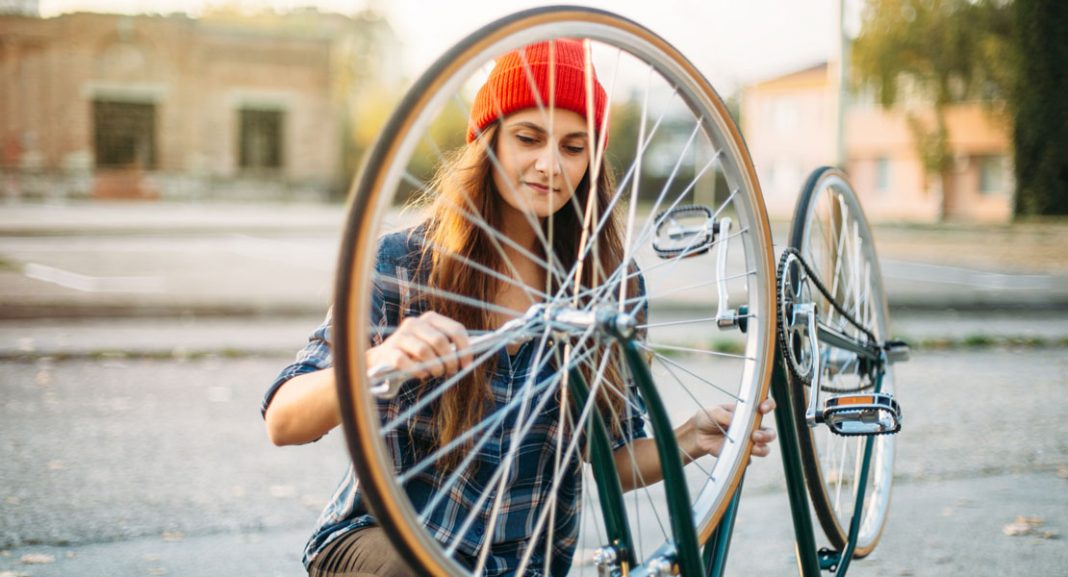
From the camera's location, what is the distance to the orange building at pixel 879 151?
40.1 meters

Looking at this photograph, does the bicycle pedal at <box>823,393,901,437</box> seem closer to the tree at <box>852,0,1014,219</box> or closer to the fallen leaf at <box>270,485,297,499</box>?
the fallen leaf at <box>270,485,297,499</box>

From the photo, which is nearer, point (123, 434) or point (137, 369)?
point (123, 434)

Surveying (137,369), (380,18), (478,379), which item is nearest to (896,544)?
(478,379)

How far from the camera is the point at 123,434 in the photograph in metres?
5.15

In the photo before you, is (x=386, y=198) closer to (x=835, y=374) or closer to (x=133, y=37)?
(x=835, y=374)

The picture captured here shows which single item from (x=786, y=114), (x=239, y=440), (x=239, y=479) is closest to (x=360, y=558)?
(x=239, y=479)

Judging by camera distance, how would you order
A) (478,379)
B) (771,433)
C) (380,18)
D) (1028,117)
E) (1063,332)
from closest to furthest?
(478,379)
(771,433)
(1063,332)
(1028,117)
(380,18)

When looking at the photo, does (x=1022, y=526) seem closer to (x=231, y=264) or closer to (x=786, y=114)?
(x=231, y=264)

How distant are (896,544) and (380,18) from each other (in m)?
60.7

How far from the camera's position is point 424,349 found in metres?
1.45

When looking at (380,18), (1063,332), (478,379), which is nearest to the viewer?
(478,379)

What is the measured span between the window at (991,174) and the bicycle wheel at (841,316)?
41.6 meters

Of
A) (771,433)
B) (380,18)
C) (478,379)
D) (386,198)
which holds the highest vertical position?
(380,18)

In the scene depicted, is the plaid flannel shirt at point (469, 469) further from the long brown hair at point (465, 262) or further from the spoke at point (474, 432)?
the spoke at point (474, 432)
